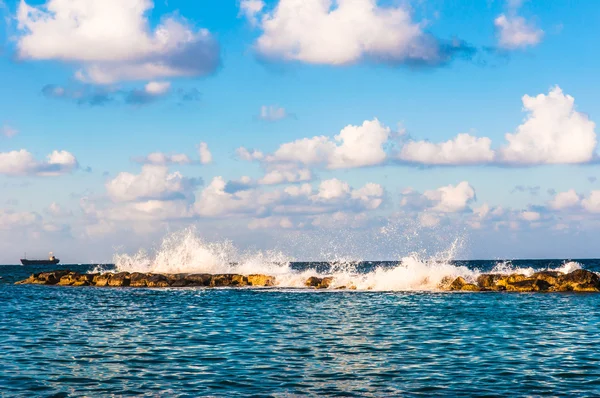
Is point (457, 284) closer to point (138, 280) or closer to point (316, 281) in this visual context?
point (316, 281)

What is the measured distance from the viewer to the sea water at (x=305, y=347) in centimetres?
1959

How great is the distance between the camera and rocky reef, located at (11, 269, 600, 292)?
60594 mm

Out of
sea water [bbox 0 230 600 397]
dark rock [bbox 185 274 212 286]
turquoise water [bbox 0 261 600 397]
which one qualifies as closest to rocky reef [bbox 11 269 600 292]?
dark rock [bbox 185 274 212 286]

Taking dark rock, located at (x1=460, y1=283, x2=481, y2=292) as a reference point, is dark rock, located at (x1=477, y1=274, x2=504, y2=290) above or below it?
above

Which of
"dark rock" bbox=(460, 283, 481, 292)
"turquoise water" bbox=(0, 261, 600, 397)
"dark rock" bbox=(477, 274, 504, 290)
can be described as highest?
"dark rock" bbox=(477, 274, 504, 290)

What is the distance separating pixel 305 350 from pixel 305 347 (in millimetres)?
783

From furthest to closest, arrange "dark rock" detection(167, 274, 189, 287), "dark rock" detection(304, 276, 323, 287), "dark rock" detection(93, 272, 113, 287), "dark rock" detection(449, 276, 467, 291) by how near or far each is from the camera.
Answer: "dark rock" detection(93, 272, 113, 287)
"dark rock" detection(167, 274, 189, 287)
"dark rock" detection(304, 276, 323, 287)
"dark rock" detection(449, 276, 467, 291)

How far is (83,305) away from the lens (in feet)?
164

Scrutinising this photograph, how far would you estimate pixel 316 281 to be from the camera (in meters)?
71.9

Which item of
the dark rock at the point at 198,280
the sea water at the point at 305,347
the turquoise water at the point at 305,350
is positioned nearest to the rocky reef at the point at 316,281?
the dark rock at the point at 198,280

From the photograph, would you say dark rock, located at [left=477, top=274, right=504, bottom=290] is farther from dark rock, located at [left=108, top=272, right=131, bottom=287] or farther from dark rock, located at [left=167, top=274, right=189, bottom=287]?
dark rock, located at [left=108, top=272, right=131, bottom=287]

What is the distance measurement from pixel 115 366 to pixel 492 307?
28609mm

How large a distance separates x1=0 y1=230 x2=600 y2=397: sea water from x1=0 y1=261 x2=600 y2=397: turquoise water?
2.4 inches

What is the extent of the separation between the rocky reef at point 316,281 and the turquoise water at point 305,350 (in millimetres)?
14127
